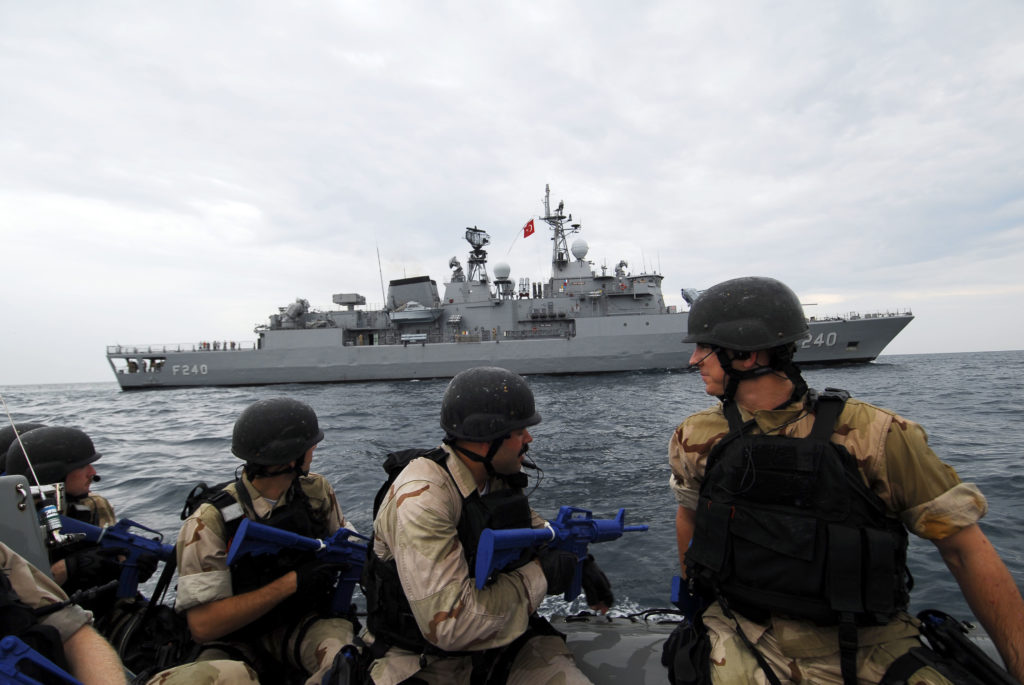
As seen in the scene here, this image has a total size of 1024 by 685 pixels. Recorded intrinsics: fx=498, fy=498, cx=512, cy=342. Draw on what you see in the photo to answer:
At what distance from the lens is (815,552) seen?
1413 mm

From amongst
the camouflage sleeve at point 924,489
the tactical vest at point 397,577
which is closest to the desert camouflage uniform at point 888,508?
the camouflage sleeve at point 924,489

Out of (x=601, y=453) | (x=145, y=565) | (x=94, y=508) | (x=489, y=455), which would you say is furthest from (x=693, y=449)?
(x=601, y=453)

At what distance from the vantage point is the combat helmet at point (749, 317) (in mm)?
1618

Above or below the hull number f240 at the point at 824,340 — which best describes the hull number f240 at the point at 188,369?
below

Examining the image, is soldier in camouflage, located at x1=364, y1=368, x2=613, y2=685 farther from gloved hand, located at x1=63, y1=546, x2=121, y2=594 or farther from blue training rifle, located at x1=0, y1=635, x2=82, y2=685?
gloved hand, located at x1=63, y1=546, x2=121, y2=594

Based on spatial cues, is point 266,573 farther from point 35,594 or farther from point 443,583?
point 443,583

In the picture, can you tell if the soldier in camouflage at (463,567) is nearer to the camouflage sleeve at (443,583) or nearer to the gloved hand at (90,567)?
the camouflage sleeve at (443,583)

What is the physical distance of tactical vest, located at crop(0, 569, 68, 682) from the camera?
130 centimetres

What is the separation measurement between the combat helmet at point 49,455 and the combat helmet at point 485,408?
2.23 metres

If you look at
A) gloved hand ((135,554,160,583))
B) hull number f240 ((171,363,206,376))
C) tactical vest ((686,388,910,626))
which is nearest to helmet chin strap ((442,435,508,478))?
tactical vest ((686,388,910,626))

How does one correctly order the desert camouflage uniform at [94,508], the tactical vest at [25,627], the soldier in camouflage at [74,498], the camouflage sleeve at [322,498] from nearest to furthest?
the tactical vest at [25,627]
the soldier in camouflage at [74,498]
the camouflage sleeve at [322,498]
the desert camouflage uniform at [94,508]

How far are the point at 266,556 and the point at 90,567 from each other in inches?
38.1

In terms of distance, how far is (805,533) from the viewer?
55.8 inches

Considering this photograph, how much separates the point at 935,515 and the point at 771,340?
2.07ft
